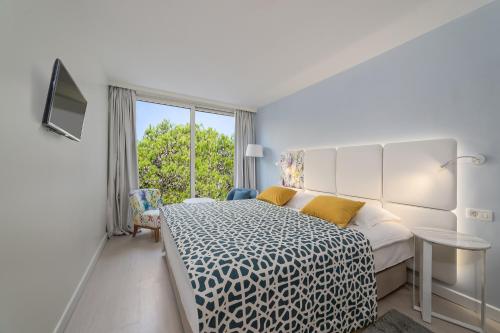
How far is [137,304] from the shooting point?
5.75ft

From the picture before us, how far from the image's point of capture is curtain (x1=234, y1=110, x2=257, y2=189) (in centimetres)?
466

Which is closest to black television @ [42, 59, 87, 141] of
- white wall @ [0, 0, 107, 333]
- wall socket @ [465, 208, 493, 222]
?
white wall @ [0, 0, 107, 333]

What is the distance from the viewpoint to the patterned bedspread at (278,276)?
1021 millimetres

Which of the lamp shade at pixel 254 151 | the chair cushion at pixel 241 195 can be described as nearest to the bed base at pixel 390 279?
the chair cushion at pixel 241 195

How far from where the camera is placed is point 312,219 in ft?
6.79

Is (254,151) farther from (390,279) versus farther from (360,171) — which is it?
(390,279)

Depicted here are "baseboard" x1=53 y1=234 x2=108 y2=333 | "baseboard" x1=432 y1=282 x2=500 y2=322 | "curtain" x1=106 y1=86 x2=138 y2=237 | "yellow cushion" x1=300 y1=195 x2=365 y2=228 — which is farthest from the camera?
"curtain" x1=106 y1=86 x2=138 y2=237

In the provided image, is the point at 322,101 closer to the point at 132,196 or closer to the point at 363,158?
the point at 363,158

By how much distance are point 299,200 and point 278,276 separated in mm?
1825

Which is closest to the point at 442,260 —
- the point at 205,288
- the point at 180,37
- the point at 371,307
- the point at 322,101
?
the point at 371,307

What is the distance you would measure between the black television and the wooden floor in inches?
58.6

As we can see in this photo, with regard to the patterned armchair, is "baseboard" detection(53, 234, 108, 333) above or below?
below

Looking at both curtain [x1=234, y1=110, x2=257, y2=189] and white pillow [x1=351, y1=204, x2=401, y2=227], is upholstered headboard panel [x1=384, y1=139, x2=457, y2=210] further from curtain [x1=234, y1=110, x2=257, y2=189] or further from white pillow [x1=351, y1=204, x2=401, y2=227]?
curtain [x1=234, y1=110, x2=257, y2=189]

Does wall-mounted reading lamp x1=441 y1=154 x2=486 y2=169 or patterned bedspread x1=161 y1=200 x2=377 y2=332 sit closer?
patterned bedspread x1=161 y1=200 x2=377 y2=332
